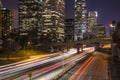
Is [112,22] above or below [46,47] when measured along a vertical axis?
above

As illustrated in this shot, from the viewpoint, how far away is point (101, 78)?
54469 mm

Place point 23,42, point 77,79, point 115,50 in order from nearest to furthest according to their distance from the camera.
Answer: point 77,79 < point 115,50 < point 23,42

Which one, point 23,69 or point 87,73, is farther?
point 23,69

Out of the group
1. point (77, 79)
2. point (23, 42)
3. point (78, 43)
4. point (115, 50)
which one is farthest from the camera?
point (78, 43)

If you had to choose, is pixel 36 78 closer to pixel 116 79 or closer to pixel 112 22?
pixel 116 79

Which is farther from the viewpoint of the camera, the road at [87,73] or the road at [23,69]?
the road at [23,69]

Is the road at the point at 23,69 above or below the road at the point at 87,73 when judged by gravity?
above

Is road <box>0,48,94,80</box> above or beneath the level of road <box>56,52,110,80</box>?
above

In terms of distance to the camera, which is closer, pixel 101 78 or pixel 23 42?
pixel 101 78

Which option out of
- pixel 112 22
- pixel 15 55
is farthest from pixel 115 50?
pixel 15 55

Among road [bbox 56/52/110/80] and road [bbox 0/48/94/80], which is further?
road [bbox 0/48/94/80]

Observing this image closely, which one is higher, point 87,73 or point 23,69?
point 23,69

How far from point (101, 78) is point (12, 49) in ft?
200

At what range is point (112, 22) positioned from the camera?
121562 millimetres
